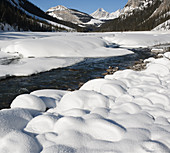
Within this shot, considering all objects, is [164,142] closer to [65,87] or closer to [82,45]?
[65,87]

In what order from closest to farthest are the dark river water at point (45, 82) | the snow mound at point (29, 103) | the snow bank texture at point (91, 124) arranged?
the snow bank texture at point (91, 124)
the snow mound at point (29, 103)
the dark river water at point (45, 82)

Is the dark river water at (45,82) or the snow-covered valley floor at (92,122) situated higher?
the snow-covered valley floor at (92,122)

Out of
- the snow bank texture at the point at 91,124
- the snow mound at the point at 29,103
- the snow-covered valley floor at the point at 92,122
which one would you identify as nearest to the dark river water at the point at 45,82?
the snow mound at the point at 29,103

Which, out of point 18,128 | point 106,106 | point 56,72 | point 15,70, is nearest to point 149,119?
point 106,106

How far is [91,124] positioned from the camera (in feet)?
8.18

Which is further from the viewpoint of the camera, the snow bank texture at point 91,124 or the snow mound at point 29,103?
the snow mound at point 29,103

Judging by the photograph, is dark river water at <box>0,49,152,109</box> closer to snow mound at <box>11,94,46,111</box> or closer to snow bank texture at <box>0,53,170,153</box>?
snow mound at <box>11,94,46,111</box>

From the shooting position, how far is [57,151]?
1.92 metres

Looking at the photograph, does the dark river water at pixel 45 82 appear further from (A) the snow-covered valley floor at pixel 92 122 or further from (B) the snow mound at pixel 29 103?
(A) the snow-covered valley floor at pixel 92 122

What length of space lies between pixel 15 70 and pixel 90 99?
4.97 meters

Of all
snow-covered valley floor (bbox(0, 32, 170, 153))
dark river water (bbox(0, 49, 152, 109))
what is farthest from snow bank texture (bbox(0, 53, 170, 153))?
dark river water (bbox(0, 49, 152, 109))

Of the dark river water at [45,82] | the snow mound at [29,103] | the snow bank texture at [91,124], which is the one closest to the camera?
the snow bank texture at [91,124]

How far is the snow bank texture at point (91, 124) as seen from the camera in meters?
2.06

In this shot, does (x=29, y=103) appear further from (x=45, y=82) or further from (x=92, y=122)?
(x=45, y=82)
